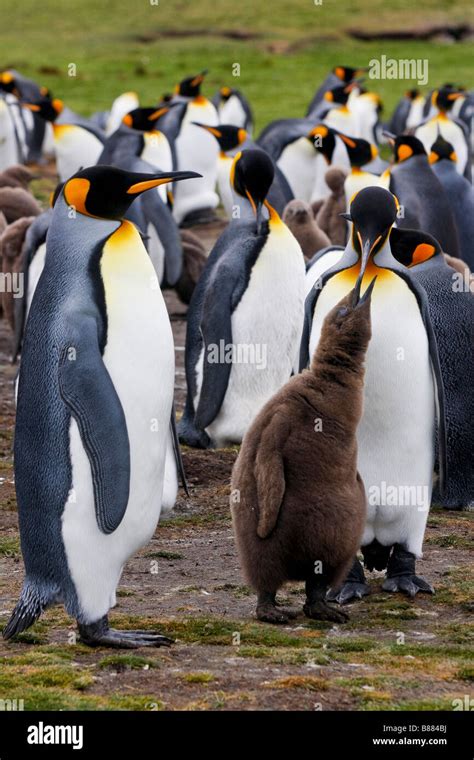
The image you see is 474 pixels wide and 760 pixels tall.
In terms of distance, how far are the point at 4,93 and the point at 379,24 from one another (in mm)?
19443

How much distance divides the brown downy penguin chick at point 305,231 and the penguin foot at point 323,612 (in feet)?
17.4

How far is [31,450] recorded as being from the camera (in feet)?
14.2

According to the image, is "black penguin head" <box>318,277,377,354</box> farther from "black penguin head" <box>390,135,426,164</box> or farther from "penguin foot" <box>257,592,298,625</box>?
"black penguin head" <box>390,135,426,164</box>

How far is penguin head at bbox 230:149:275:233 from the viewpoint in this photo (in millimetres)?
7328

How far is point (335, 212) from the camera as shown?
1166cm

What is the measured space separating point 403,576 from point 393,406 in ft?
1.97

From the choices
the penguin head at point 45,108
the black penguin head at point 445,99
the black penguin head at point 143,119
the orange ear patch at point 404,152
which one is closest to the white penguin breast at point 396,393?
the orange ear patch at point 404,152

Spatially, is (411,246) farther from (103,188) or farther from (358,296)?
(103,188)

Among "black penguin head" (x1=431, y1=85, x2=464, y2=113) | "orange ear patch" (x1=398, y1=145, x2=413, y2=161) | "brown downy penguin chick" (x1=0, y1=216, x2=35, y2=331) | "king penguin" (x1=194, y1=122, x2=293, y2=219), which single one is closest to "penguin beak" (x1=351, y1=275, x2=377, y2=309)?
"brown downy penguin chick" (x1=0, y1=216, x2=35, y2=331)

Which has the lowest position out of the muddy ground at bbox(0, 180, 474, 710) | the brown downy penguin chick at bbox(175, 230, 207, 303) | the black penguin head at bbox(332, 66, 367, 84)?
the muddy ground at bbox(0, 180, 474, 710)

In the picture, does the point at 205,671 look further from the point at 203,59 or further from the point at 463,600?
the point at 203,59

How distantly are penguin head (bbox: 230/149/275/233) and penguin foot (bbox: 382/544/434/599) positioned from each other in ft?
9.10

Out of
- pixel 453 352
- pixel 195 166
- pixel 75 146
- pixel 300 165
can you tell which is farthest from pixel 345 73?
pixel 453 352

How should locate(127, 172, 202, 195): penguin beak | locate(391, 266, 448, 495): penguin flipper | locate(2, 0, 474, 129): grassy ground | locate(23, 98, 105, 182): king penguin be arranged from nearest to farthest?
locate(127, 172, 202, 195): penguin beak
locate(391, 266, 448, 495): penguin flipper
locate(23, 98, 105, 182): king penguin
locate(2, 0, 474, 129): grassy ground
